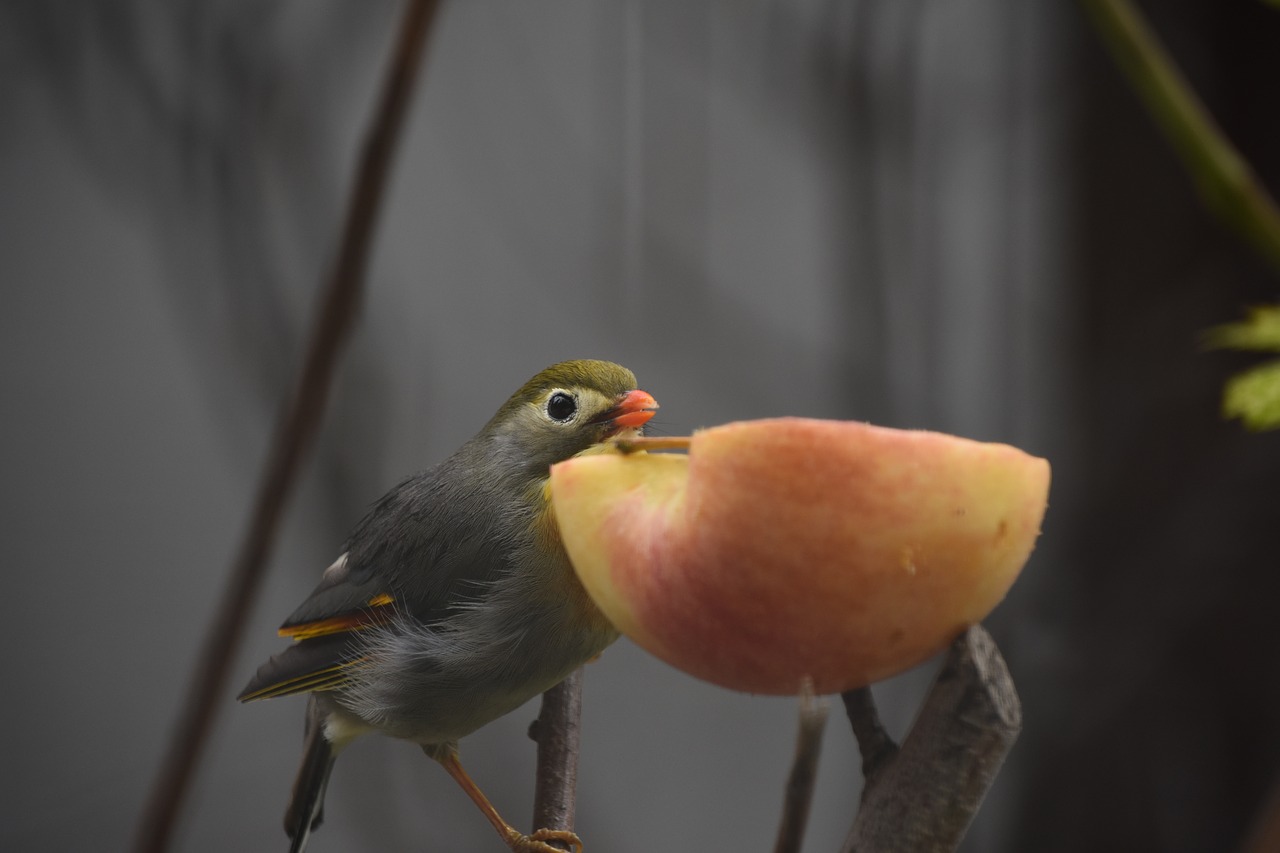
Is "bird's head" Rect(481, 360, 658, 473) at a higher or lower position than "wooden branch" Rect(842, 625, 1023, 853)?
higher

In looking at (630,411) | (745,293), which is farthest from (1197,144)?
(745,293)

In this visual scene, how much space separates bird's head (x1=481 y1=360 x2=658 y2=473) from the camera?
16.1 inches

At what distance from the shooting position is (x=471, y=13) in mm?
1403

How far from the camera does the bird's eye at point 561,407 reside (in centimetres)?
41

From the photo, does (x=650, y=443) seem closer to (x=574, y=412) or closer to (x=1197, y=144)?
(x=574, y=412)

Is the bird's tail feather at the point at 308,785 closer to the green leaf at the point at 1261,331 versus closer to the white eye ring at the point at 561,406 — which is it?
the white eye ring at the point at 561,406

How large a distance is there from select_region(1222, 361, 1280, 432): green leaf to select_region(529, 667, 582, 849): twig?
30cm

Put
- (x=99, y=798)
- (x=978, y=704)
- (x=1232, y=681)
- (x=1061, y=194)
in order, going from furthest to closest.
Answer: (x=1061, y=194)
(x=1232, y=681)
(x=99, y=798)
(x=978, y=704)

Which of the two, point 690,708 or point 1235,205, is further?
point 690,708

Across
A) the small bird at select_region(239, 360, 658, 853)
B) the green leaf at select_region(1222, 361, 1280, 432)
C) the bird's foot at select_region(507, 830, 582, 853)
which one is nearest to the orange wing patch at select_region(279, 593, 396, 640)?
the small bird at select_region(239, 360, 658, 853)

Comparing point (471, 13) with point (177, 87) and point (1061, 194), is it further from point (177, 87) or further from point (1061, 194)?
point (1061, 194)

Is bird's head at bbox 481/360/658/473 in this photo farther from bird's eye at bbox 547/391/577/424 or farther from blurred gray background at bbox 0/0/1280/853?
blurred gray background at bbox 0/0/1280/853

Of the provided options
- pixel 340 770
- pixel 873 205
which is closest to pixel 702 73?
pixel 873 205

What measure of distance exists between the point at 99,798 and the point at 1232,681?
1438 millimetres
